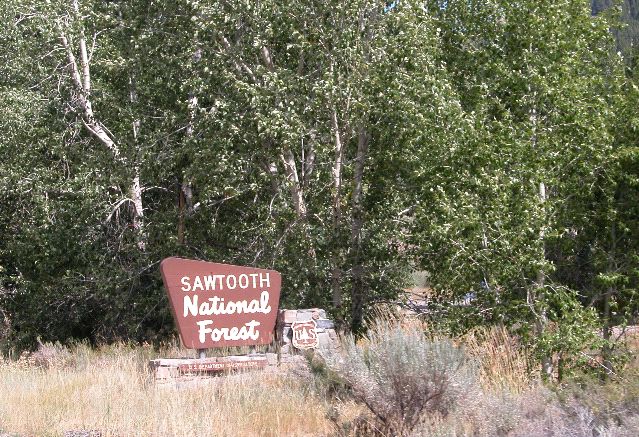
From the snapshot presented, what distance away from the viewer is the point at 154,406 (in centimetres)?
995

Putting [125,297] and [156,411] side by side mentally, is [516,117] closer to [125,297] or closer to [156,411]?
[156,411]

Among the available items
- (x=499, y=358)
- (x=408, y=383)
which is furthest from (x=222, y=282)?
(x=408, y=383)

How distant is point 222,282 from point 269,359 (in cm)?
115

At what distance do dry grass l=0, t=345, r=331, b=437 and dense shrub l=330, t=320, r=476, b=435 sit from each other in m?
0.82

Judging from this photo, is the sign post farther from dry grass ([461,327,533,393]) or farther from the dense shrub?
the dense shrub

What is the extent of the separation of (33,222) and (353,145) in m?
7.29

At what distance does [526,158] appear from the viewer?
12.8m

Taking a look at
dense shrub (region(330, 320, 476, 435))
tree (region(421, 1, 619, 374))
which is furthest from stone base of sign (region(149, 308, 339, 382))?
tree (region(421, 1, 619, 374))

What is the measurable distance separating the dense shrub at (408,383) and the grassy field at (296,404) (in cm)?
2

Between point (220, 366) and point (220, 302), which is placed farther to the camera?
point (220, 302)

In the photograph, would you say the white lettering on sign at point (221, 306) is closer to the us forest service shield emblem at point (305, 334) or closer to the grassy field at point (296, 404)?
the us forest service shield emblem at point (305, 334)

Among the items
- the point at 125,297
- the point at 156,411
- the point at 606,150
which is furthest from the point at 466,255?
the point at 125,297

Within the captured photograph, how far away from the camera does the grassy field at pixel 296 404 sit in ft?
26.1

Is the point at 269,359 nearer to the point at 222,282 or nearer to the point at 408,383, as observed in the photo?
the point at 222,282
